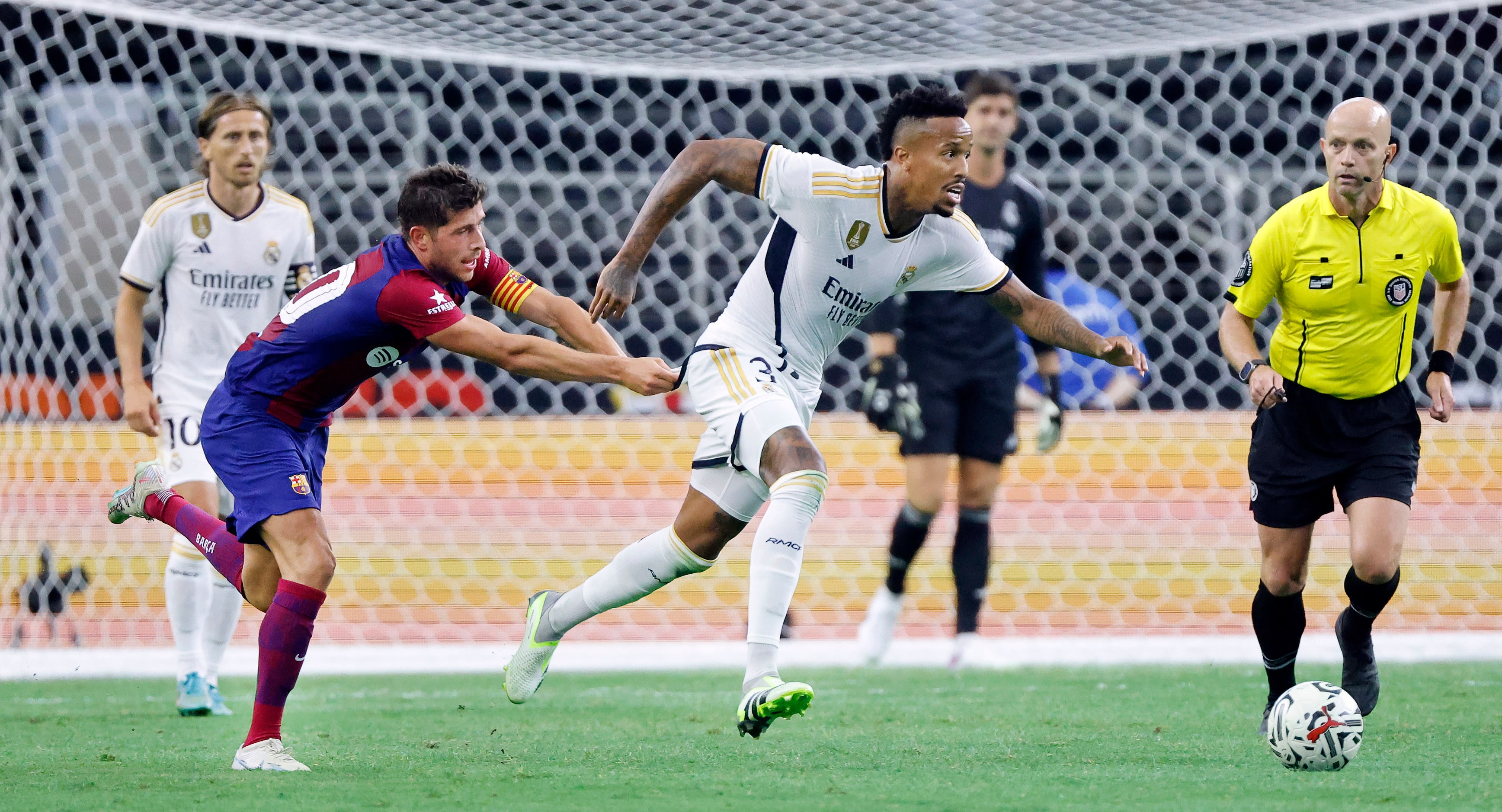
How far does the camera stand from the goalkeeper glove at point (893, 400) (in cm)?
746

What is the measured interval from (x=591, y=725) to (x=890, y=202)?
7.51ft

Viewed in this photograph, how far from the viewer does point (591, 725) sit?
19.1 feet

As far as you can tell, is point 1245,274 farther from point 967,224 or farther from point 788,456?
point 788,456

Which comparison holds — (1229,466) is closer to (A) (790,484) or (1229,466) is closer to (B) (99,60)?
(A) (790,484)

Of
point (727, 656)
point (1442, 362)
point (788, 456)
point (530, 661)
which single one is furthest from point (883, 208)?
point (727, 656)

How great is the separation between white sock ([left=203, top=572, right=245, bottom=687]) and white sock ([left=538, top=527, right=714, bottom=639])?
1715 mm

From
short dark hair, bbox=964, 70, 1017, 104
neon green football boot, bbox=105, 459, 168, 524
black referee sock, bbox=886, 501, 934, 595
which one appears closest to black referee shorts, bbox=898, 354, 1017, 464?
black referee sock, bbox=886, 501, 934, 595

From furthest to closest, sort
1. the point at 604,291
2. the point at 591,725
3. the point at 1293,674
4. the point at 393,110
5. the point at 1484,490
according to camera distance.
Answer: the point at 393,110, the point at 1484,490, the point at 591,725, the point at 1293,674, the point at 604,291

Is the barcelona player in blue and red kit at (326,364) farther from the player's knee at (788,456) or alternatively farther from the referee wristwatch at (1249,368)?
the referee wristwatch at (1249,368)

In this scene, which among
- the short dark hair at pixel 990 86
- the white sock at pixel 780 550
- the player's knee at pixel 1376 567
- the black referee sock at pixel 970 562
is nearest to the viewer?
the white sock at pixel 780 550

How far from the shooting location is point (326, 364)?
4.63 m

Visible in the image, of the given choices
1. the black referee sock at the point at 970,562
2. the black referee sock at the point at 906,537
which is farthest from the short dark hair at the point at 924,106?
the black referee sock at the point at 970,562

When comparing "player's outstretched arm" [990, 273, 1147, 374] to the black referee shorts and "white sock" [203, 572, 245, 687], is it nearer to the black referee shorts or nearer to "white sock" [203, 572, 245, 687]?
the black referee shorts

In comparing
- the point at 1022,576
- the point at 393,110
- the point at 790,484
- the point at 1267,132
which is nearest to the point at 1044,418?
the point at 1022,576
